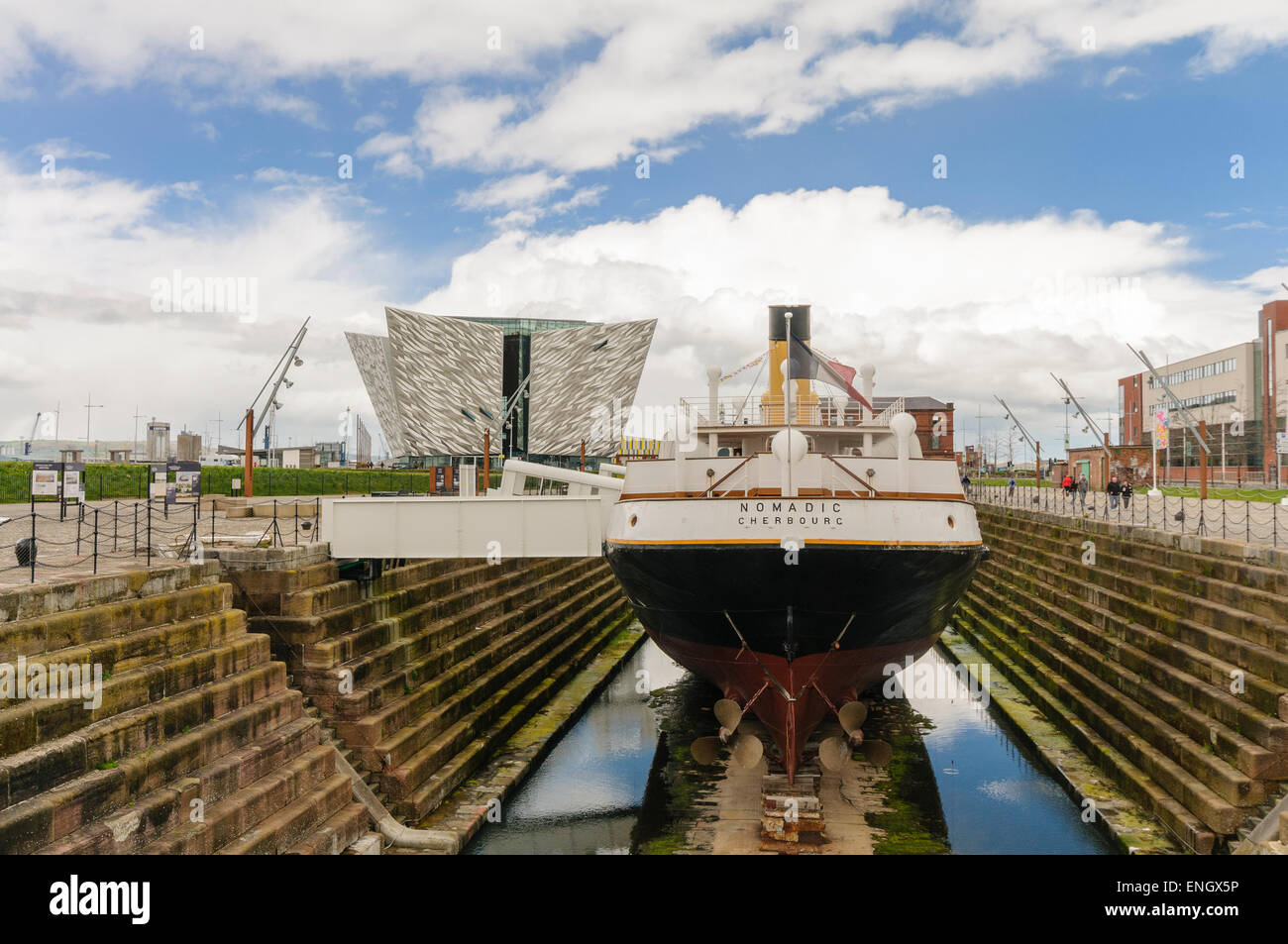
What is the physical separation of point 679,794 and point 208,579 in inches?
395

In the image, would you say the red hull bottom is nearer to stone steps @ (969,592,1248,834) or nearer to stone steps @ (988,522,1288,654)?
stone steps @ (969,592,1248,834)

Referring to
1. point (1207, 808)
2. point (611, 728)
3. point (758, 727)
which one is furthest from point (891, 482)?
point (611, 728)

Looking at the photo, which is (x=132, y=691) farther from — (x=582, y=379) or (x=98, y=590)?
(x=582, y=379)

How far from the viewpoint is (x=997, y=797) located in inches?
648

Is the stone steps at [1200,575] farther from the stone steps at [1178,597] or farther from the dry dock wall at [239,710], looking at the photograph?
the dry dock wall at [239,710]

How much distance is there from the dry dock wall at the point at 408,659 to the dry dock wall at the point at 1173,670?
12.5m

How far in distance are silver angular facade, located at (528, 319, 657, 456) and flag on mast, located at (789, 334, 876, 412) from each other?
70613 mm

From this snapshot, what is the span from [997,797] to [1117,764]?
249cm

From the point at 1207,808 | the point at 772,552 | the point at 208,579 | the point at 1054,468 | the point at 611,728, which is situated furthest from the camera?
the point at 1054,468

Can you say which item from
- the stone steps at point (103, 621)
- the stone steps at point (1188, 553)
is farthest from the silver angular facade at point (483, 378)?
the stone steps at point (103, 621)

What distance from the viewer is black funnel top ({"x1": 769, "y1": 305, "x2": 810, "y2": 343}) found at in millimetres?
24431

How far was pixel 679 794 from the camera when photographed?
16.6 meters

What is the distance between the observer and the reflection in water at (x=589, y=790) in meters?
14.4
